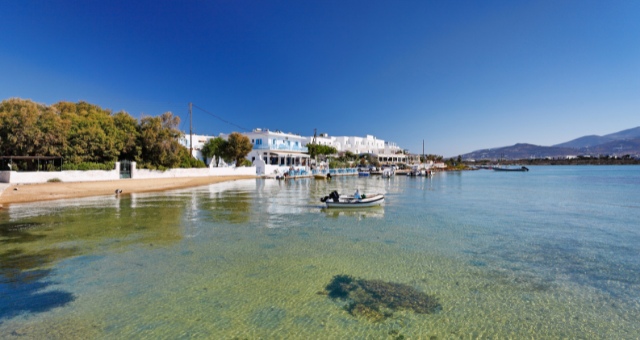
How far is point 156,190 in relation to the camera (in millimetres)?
36062

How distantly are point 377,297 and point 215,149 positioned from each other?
2194 inches

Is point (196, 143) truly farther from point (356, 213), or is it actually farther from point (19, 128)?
point (356, 213)

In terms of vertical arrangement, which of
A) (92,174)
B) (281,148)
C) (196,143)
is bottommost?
(92,174)

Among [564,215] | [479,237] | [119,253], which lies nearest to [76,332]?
[119,253]

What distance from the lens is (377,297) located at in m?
8.04

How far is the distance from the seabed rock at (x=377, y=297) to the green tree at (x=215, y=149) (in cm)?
5376

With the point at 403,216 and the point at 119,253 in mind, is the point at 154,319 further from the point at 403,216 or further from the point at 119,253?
the point at 403,216

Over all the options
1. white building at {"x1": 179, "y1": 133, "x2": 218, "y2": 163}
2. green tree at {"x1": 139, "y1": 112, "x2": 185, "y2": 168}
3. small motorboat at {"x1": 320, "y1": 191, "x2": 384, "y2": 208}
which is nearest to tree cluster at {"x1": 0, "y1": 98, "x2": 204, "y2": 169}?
green tree at {"x1": 139, "y1": 112, "x2": 185, "y2": 168}

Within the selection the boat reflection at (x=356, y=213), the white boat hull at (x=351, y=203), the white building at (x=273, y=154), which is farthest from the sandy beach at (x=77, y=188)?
the white boat hull at (x=351, y=203)

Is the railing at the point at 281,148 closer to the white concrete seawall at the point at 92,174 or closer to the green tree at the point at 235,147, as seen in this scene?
the green tree at the point at 235,147

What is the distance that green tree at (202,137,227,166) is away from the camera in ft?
195

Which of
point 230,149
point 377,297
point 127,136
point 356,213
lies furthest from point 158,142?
point 377,297

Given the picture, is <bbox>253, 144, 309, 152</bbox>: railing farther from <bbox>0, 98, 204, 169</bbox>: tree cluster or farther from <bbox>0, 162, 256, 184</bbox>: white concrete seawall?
<bbox>0, 98, 204, 169</bbox>: tree cluster

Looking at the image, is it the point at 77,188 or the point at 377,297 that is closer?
the point at 377,297
